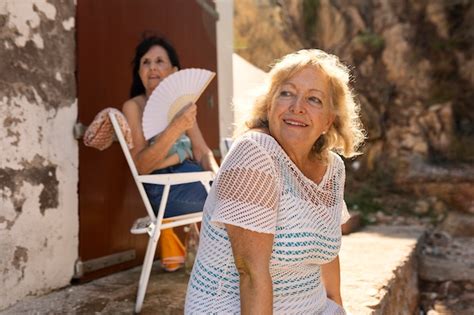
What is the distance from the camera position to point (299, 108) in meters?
1.77

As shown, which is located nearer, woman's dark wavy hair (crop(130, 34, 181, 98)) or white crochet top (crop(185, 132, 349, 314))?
white crochet top (crop(185, 132, 349, 314))

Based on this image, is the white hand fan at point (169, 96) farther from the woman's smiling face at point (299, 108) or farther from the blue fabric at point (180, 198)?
the woman's smiling face at point (299, 108)

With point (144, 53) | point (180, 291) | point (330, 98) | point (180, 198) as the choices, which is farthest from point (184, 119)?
point (330, 98)

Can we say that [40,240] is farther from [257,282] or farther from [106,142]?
[257,282]

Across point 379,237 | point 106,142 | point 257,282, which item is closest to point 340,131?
point 257,282

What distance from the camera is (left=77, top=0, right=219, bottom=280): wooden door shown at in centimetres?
312

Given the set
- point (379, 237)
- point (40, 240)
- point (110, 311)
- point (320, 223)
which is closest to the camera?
point (320, 223)

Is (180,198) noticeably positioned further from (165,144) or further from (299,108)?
(299,108)

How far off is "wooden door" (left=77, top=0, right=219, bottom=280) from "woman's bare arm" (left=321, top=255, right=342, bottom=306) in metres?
1.58

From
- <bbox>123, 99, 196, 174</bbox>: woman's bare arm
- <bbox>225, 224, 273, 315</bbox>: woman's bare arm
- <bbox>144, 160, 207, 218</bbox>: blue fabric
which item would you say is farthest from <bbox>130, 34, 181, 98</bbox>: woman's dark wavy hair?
<bbox>225, 224, 273, 315</bbox>: woman's bare arm

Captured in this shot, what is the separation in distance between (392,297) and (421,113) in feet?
24.4

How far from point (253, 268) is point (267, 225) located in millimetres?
124

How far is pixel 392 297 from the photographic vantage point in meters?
3.66

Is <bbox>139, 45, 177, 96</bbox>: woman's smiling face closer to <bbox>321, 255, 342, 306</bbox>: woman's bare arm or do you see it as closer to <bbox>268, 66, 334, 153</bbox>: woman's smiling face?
<bbox>268, 66, 334, 153</bbox>: woman's smiling face
